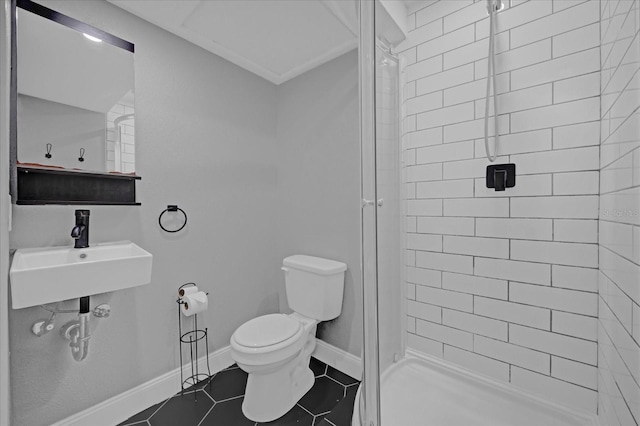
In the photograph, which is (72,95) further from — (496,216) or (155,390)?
(496,216)

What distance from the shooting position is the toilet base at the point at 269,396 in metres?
1.48

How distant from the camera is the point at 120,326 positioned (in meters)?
1.52

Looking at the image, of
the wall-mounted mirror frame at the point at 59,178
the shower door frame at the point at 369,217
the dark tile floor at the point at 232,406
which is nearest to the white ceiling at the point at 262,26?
the wall-mounted mirror frame at the point at 59,178

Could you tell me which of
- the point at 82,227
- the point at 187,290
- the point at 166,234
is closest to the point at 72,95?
the point at 82,227

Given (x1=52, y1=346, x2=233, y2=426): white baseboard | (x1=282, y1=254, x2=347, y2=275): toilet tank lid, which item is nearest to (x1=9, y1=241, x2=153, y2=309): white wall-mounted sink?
(x1=52, y1=346, x2=233, y2=426): white baseboard

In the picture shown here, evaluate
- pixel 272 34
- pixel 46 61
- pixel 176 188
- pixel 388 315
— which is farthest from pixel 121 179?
pixel 388 315

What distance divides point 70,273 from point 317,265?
124cm

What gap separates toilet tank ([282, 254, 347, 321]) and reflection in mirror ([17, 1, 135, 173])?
1.17 meters

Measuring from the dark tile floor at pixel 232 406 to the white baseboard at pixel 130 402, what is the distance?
0.13 ft

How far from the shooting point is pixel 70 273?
42.4 inches

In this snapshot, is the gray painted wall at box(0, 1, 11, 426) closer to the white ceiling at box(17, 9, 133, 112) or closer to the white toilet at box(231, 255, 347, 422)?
the white ceiling at box(17, 9, 133, 112)

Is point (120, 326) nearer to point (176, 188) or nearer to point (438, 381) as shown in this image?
point (176, 188)

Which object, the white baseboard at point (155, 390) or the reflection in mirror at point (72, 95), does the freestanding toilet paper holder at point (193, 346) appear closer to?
the white baseboard at point (155, 390)

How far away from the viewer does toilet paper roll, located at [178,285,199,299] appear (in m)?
1.68
